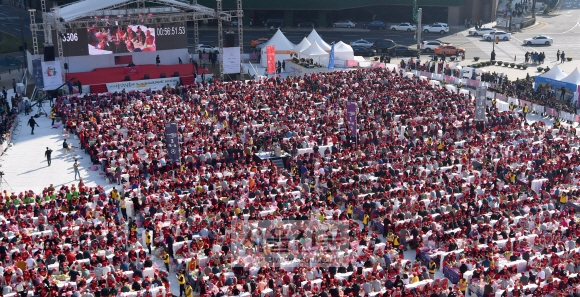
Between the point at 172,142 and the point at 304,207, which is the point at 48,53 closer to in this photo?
the point at 172,142

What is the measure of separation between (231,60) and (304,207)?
26.3 meters

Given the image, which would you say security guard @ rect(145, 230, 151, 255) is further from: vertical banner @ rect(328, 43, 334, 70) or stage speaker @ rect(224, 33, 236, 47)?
vertical banner @ rect(328, 43, 334, 70)

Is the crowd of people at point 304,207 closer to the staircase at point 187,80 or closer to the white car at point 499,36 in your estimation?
the staircase at point 187,80

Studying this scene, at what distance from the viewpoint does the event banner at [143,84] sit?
48.8 meters

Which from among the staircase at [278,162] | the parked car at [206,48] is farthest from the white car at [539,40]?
the staircase at [278,162]

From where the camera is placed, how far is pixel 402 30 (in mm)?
77000

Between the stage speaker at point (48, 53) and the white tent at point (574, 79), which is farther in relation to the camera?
the stage speaker at point (48, 53)

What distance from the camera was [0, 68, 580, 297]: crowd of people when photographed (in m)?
23.2

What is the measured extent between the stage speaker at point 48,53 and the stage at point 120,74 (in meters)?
2.96

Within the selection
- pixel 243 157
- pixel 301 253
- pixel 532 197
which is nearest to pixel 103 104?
pixel 243 157

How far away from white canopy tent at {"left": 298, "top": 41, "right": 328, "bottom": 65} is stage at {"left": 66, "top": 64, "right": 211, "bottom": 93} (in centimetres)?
757

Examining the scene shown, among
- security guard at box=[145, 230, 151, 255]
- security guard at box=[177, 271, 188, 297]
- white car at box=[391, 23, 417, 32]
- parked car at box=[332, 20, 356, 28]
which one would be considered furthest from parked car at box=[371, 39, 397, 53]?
security guard at box=[177, 271, 188, 297]

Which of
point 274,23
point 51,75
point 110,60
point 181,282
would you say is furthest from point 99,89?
point 274,23

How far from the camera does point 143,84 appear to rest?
49594 mm
